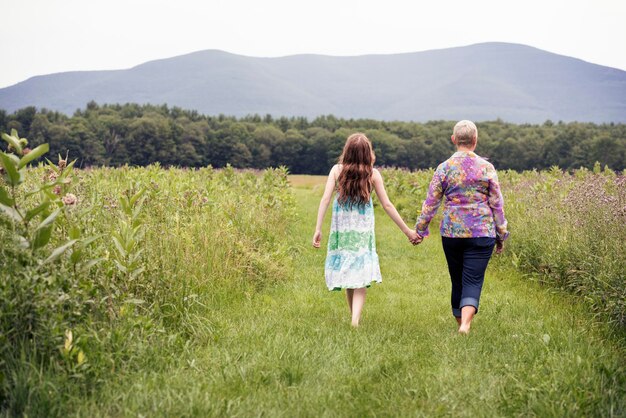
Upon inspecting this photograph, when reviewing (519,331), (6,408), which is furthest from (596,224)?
(6,408)

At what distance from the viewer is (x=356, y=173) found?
6000 millimetres

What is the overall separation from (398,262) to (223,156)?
73.0 m

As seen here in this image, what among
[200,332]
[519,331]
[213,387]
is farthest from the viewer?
[519,331]

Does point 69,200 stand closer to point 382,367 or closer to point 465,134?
point 382,367

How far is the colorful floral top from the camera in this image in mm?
5621

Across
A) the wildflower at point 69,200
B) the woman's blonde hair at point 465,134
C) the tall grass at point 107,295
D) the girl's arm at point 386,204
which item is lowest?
the tall grass at point 107,295

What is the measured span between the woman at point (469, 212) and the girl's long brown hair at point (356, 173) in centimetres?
72

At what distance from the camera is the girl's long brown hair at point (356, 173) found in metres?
5.98

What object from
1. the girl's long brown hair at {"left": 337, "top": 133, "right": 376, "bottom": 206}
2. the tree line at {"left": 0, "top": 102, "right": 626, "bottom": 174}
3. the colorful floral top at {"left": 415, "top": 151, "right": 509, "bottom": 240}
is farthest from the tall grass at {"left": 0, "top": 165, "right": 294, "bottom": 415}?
the tree line at {"left": 0, "top": 102, "right": 626, "bottom": 174}

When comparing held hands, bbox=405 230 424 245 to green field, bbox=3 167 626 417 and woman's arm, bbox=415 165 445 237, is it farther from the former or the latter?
green field, bbox=3 167 626 417

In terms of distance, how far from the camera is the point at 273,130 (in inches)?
3492

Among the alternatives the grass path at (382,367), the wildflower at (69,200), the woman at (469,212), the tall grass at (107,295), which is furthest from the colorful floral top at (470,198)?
the wildflower at (69,200)

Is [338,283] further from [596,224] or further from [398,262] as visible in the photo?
[398,262]

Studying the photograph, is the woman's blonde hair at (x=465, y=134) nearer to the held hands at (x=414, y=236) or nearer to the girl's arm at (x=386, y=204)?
the girl's arm at (x=386, y=204)
